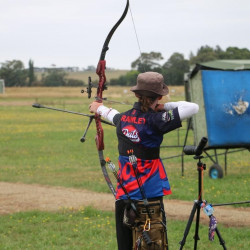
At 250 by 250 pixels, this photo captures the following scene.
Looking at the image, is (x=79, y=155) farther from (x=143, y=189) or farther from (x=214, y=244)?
(x=143, y=189)

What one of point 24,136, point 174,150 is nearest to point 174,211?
point 174,150

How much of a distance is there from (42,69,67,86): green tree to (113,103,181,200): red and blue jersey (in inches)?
2320

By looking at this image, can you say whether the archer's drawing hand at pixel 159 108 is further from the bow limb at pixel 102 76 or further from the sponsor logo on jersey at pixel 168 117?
the bow limb at pixel 102 76

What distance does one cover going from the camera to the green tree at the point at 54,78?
211 feet

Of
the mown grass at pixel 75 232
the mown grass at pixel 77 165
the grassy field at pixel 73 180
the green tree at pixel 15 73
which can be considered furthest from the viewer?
the green tree at pixel 15 73

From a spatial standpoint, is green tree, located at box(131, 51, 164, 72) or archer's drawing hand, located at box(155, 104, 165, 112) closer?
archer's drawing hand, located at box(155, 104, 165, 112)

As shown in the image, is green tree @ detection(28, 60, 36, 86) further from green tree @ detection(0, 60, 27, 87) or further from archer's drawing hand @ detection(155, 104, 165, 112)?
archer's drawing hand @ detection(155, 104, 165, 112)

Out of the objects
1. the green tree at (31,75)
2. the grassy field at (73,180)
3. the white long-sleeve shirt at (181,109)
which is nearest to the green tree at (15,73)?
the green tree at (31,75)

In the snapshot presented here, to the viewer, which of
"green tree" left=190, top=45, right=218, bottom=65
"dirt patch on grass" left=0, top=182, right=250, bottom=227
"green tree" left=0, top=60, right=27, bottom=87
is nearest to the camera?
"dirt patch on grass" left=0, top=182, right=250, bottom=227

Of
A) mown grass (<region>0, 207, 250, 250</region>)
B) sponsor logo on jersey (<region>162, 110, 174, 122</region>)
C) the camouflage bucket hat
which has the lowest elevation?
mown grass (<region>0, 207, 250, 250</region>)

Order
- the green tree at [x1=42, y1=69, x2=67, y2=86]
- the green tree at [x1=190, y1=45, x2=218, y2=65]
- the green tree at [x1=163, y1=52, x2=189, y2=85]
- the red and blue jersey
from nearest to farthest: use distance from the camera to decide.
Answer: the red and blue jersey, the green tree at [x1=163, y1=52, x2=189, y2=85], the green tree at [x1=190, y1=45, x2=218, y2=65], the green tree at [x1=42, y1=69, x2=67, y2=86]

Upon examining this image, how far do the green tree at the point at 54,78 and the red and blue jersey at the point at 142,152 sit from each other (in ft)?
193

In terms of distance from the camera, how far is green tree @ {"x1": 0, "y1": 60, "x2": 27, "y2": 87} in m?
64.2

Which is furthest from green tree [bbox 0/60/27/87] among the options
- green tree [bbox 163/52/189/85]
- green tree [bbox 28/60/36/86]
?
green tree [bbox 163/52/189/85]
